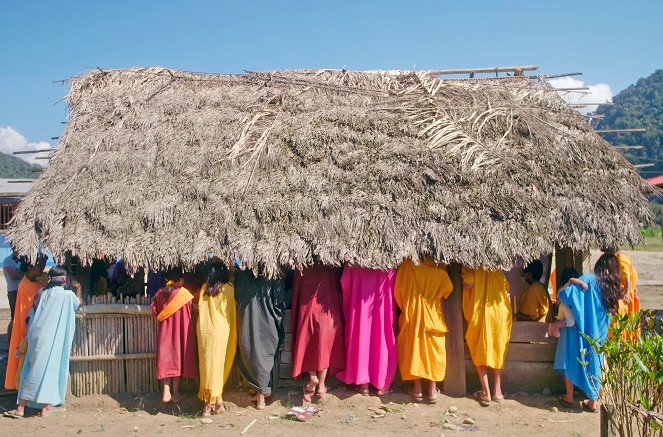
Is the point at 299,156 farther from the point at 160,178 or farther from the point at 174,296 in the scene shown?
the point at 174,296

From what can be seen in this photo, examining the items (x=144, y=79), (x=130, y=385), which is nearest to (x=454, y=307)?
(x=130, y=385)

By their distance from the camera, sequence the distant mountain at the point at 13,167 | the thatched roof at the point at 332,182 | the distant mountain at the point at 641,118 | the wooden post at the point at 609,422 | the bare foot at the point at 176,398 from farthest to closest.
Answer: the distant mountain at the point at 13,167 → the distant mountain at the point at 641,118 → the bare foot at the point at 176,398 → the thatched roof at the point at 332,182 → the wooden post at the point at 609,422

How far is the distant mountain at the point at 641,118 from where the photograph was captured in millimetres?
40469

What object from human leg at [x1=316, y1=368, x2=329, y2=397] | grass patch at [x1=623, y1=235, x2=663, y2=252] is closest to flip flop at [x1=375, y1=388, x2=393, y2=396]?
human leg at [x1=316, y1=368, x2=329, y2=397]

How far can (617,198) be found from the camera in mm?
6523

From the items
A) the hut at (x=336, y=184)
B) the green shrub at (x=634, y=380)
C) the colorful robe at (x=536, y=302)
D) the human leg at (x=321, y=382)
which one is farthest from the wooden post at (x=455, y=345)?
the green shrub at (x=634, y=380)

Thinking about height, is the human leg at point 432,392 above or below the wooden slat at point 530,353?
below

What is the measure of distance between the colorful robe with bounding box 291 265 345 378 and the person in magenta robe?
0.43 ft

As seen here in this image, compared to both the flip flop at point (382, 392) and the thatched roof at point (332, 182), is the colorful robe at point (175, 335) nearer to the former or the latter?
the thatched roof at point (332, 182)

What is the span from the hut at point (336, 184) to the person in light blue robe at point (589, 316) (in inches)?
14.7

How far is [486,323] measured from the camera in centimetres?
625

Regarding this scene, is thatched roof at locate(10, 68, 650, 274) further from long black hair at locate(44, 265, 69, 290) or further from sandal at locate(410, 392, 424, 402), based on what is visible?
sandal at locate(410, 392, 424, 402)

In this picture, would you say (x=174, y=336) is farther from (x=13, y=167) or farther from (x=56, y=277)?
(x=13, y=167)

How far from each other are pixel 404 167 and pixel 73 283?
13.2 feet
